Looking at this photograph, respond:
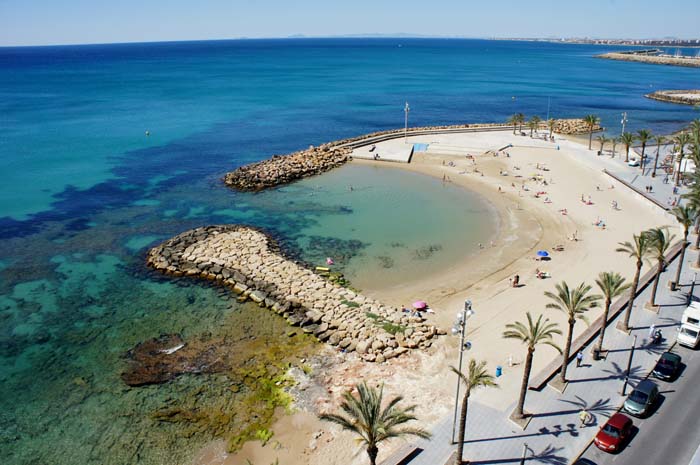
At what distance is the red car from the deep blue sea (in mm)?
16620

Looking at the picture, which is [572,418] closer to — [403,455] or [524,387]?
[524,387]

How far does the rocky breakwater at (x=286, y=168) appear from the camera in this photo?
2328 inches

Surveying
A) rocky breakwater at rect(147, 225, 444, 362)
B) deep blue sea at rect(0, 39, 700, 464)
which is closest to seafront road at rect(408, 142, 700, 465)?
rocky breakwater at rect(147, 225, 444, 362)

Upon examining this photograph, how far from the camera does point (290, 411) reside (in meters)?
23.4

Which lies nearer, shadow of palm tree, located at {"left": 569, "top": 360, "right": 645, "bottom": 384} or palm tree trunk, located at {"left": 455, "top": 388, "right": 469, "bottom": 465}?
palm tree trunk, located at {"left": 455, "top": 388, "right": 469, "bottom": 465}

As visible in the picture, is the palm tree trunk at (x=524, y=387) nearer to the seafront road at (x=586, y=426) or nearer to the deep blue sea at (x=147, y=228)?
the seafront road at (x=586, y=426)

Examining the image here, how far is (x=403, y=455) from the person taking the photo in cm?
1923

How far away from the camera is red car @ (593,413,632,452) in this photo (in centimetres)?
1903

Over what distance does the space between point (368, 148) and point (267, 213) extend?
29370mm

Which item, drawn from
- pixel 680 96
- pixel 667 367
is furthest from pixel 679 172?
pixel 680 96

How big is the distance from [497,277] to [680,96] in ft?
414

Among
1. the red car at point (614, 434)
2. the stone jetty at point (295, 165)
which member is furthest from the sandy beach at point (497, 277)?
the stone jetty at point (295, 165)

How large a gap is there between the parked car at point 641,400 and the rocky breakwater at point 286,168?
45517mm

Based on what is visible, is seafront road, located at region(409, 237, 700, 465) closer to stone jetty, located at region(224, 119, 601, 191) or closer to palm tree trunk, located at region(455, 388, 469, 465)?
palm tree trunk, located at region(455, 388, 469, 465)
